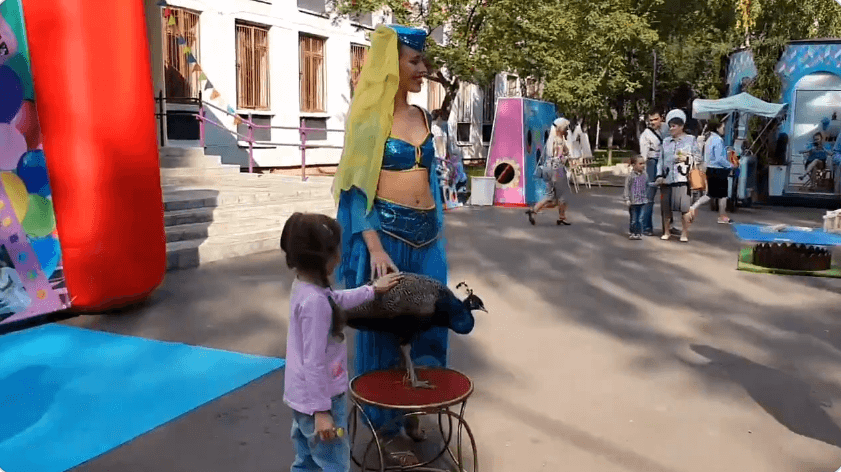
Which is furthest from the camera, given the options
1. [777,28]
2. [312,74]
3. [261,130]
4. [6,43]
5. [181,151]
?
[312,74]

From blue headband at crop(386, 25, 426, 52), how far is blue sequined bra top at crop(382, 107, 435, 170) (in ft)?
1.41

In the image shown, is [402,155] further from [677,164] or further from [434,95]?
[434,95]

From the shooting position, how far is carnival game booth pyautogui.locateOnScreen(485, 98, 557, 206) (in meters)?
15.6

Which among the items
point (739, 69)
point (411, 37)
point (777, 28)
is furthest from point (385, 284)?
point (777, 28)

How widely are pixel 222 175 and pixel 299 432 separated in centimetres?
1173

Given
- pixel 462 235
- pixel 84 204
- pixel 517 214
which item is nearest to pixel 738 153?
pixel 517 214

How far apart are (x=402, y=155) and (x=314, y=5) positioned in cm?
1799

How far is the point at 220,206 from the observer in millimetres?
10547

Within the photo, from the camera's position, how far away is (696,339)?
19.1 feet

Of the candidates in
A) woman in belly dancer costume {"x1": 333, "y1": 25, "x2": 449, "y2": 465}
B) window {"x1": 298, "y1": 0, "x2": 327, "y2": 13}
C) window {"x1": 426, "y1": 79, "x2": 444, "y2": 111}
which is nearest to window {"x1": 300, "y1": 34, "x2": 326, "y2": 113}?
window {"x1": 298, "y1": 0, "x2": 327, "y2": 13}

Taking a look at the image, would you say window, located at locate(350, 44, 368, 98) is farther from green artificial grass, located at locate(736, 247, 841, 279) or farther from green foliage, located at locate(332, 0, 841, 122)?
green artificial grass, located at locate(736, 247, 841, 279)

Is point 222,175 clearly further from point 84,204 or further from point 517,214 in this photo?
point 84,204

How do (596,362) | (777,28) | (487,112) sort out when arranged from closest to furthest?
1. (596,362)
2. (777,28)
3. (487,112)

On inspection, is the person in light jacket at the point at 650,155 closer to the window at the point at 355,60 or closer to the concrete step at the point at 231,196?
the concrete step at the point at 231,196
